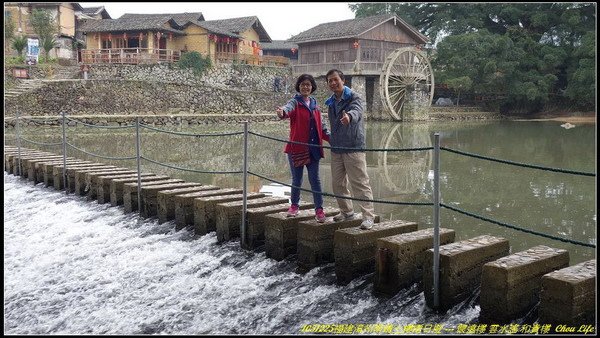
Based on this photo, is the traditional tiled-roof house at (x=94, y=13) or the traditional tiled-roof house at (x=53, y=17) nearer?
the traditional tiled-roof house at (x=53, y=17)

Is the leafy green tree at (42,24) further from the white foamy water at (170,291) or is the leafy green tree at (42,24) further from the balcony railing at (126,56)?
the white foamy water at (170,291)

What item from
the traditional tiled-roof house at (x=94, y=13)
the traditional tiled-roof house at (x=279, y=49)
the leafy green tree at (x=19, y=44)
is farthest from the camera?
the traditional tiled-roof house at (x=279, y=49)

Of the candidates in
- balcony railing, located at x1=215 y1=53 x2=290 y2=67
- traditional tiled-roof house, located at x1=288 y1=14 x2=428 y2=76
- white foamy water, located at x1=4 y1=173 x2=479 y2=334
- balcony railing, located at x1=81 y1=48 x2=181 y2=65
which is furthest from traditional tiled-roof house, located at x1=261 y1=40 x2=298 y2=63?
white foamy water, located at x1=4 y1=173 x2=479 y2=334

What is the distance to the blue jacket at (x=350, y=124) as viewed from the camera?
16.0 ft

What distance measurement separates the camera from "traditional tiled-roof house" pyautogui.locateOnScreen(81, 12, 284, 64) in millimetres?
34188

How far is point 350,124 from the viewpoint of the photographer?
490 centimetres

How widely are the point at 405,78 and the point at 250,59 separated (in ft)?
35.5

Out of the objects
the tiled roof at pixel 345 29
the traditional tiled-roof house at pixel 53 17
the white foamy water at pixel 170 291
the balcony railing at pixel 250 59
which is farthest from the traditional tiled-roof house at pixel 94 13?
the white foamy water at pixel 170 291

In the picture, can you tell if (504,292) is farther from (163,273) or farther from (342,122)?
(163,273)

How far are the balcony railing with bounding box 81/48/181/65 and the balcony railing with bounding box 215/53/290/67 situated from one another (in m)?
3.24

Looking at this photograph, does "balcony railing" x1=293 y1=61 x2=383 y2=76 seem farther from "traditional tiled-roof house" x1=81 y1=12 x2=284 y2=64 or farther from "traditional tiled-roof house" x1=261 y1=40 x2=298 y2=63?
"traditional tiled-roof house" x1=261 y1=40 x2=298 y2=63

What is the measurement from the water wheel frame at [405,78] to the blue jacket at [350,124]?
29137 millimetres

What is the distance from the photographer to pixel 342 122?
4.60 m

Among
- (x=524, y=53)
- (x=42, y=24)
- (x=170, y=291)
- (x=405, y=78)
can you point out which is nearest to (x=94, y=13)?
(x=42, y=24)
